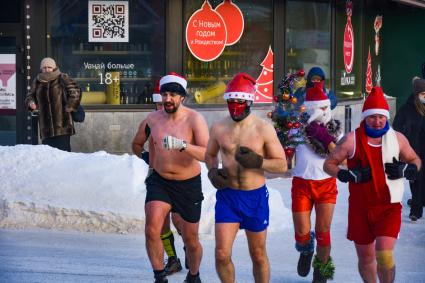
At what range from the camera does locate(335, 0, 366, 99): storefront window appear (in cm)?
2038

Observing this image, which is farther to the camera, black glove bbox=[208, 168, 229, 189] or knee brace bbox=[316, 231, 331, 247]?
knee brace bbox=[316, 231, 331, 247]

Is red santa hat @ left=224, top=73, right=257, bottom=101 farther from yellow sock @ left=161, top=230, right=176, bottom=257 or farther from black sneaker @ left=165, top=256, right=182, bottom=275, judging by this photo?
black sneaker @ left=165, top=256, right=182, bottom=275

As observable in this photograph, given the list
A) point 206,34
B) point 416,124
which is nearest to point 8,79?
point 206,34

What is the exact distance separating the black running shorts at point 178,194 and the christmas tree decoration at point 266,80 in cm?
984

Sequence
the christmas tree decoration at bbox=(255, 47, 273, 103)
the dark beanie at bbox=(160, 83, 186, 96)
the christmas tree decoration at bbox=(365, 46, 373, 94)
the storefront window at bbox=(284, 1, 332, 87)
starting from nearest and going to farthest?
the dark beanie at bbox=(160, 83, 186, 96) → the christmas tree decoration at bbox=(255, 47, 273, 103) → the storefront window at bbox=(284, 1, 332, 87) → the christmas tree decoration at bbox=(365, 46, 373, 94)

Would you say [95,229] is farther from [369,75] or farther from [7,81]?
[369,75]

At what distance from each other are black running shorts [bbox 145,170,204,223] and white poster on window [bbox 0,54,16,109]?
945cm

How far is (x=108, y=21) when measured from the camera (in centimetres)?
1786

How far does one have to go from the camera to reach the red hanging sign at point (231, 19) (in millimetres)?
18250

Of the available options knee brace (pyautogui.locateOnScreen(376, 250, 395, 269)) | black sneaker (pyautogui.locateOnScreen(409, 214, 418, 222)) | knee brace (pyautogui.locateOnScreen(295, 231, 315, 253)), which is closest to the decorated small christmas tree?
knee brace (pyautogui.locateOnScreen(295, 231, 315, 253))

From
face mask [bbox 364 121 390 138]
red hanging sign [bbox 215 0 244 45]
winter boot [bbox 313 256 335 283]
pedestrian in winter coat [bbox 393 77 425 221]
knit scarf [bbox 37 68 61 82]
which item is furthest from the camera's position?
red hanging sign [bbox 215 0 244 45]

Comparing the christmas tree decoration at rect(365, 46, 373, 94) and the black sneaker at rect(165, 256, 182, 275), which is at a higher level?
the christmas tree decoration at rect(365, 46, 373, 94)

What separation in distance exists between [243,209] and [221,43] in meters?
10.6

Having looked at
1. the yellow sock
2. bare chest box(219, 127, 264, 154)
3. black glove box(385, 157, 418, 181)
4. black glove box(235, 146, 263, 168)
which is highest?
bare chest box(219, 127, 264, 154)
